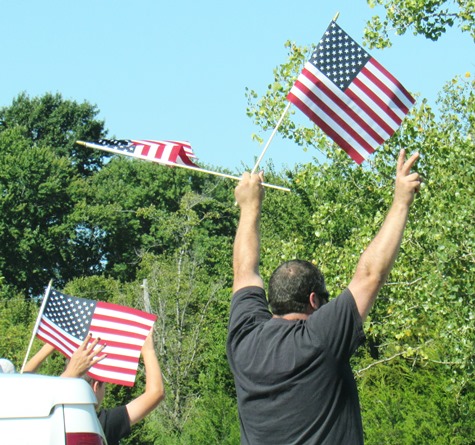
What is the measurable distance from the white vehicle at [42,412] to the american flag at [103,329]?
375 centimetres

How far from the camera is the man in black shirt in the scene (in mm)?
4098

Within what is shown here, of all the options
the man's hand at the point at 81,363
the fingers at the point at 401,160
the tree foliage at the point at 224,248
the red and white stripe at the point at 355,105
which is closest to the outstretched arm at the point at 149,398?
the man's hand at the point at 81,363

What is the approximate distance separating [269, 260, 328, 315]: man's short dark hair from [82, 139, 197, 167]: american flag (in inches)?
127

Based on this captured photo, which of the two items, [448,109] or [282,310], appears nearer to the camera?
[282,310]

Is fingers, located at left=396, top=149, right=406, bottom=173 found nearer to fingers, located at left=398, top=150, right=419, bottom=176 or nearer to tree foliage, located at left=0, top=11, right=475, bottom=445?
fingers, located at left=398, top=150, right=419, bottom=176

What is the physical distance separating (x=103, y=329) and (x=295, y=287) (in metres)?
4.66

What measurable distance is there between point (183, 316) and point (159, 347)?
51.3 inches

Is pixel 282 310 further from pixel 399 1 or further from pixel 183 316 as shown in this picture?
pixel 183 316

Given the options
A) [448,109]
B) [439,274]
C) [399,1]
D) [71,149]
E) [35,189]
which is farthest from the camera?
[71,149]

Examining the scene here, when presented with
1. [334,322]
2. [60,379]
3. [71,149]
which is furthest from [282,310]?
[71,149]

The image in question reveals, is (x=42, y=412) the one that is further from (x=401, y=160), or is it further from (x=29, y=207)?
(x=29, y=207)

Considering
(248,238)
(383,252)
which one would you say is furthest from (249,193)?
(383,252)

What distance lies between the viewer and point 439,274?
597 inches

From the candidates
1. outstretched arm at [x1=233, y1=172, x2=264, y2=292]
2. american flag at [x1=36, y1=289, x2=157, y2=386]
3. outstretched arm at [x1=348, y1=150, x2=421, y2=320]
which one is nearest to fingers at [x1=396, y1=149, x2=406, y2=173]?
outstretched arm at [x1=348, y1=150, x2=421, y2=320]
